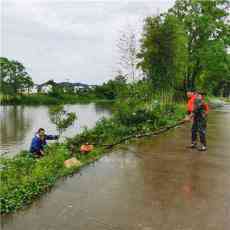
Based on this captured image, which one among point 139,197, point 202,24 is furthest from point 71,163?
point 202,24

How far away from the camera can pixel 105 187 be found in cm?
500

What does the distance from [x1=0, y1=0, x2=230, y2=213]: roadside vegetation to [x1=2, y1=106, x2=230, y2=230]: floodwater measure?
0.42 meters

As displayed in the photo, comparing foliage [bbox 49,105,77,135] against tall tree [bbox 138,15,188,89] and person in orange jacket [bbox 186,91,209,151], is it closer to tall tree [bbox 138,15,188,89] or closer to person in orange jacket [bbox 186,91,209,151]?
person in orange jacket [bbox 186,91,209,151]

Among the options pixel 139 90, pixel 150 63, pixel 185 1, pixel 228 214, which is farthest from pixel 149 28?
pixel 185 1

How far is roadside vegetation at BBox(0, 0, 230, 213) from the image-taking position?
5.20 metres

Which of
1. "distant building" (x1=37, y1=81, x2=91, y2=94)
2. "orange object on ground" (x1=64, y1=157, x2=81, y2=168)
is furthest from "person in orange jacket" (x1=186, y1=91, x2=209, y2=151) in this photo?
"distant building" (x1=37, y1=81, x2=91, y2=94)

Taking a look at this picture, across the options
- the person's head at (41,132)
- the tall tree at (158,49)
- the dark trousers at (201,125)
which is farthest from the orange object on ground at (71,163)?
the tall tree at (158,49)

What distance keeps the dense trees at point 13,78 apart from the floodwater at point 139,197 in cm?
5874

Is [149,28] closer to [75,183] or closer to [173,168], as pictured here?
[173,168]

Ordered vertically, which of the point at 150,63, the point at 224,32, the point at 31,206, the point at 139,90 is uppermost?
the point at 224,32

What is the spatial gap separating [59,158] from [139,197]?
2.28 metres

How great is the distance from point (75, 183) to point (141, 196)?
123 cm

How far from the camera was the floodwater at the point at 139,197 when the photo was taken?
3.71 metres

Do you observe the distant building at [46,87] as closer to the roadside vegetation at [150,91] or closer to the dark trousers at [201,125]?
the roadside vegetation at [150,91]
